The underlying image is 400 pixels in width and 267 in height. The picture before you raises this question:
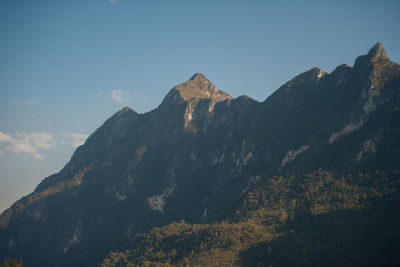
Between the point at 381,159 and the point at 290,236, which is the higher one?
the point at 381,159

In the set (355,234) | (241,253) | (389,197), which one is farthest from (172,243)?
(389,197)

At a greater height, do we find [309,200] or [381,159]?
[381,159]

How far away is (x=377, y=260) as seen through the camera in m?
131

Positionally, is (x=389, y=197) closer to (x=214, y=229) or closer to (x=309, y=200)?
(x=309, y=200)

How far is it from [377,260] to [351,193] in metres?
49.1

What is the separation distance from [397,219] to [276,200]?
64053 millimetres

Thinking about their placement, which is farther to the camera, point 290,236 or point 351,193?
point 351,193

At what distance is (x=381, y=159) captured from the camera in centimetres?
18300

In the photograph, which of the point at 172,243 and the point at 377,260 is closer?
the point at 377,260

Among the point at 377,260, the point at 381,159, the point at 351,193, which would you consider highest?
the point at 381,159

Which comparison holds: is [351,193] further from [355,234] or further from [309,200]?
[355,234]

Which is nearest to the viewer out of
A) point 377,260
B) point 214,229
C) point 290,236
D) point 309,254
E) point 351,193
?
point 377,260

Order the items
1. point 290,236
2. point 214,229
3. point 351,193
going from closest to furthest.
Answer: point 290,236
point 351,193
point 214,229

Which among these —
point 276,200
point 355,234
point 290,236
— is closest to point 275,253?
point 290,236
